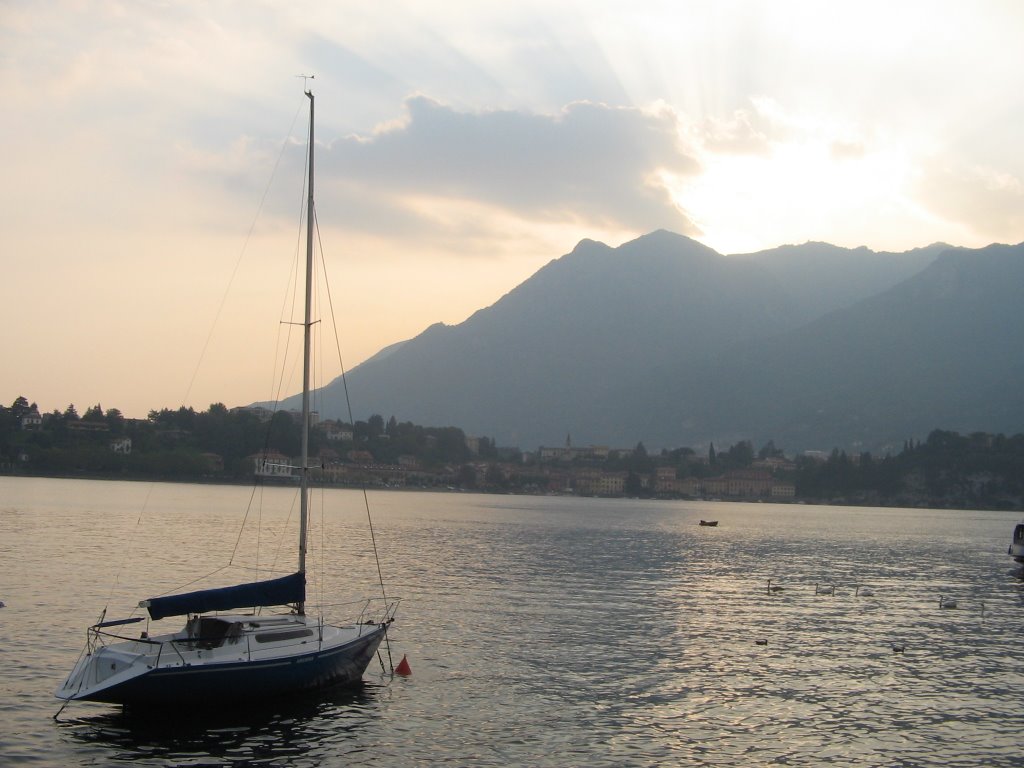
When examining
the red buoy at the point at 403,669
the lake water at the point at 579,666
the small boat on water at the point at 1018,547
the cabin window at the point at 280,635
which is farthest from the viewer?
the small boat on water at the point at 1018,547

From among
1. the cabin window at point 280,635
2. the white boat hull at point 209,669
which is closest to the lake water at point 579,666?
the white boat hull at point 209,669

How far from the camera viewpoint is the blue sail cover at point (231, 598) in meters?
32.1

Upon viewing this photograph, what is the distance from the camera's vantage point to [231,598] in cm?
3347

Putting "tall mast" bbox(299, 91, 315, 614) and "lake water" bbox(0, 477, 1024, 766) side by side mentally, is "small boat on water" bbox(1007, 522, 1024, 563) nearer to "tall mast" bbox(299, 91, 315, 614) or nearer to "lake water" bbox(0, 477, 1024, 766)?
"lake water" bbox(0, 477, 1024, 766)

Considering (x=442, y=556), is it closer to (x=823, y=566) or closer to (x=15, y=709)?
(x=823, y=566)

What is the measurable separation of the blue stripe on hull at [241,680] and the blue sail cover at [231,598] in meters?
2.33

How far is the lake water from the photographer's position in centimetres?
2997

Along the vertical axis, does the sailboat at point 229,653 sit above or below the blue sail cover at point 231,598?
below

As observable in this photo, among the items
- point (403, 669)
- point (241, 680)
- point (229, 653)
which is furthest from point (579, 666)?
point (229, 653)

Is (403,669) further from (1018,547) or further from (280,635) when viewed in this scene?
(1018,547)

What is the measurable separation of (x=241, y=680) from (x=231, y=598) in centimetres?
306

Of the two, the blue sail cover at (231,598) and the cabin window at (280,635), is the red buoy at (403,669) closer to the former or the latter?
the blue sail cover at (231,598)

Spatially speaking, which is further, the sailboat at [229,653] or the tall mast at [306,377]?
the tall mast at [306,377]

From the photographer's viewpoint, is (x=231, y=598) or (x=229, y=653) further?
(x=231, y=598)
